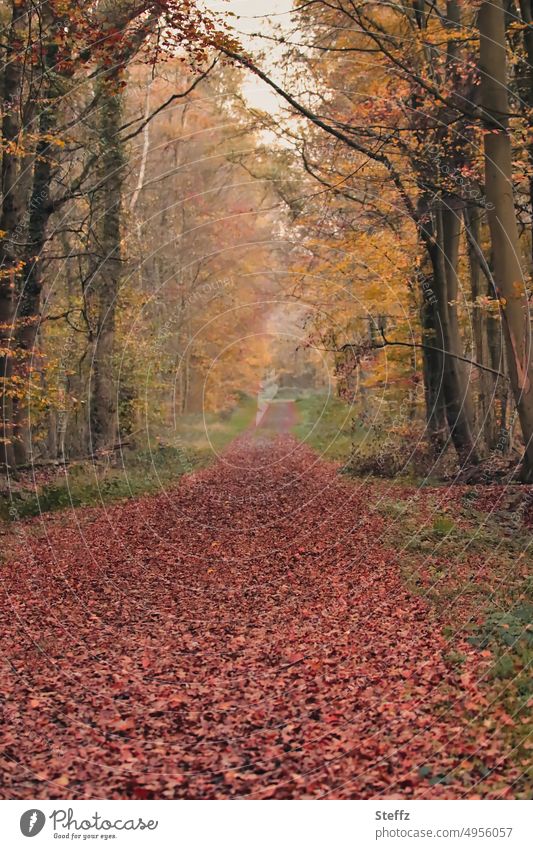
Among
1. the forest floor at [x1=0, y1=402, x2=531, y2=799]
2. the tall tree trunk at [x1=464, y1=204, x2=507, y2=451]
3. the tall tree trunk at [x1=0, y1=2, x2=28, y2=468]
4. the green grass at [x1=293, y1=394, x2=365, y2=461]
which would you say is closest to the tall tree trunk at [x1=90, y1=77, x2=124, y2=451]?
the tall tree trunk at [x1=0, y1=2, x2=28, y2=468]

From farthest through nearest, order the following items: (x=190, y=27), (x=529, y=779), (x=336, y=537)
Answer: (x=336, y=537)
(x=190, y=27)
(x=529, y=779)

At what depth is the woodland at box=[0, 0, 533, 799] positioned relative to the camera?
21.0 ft

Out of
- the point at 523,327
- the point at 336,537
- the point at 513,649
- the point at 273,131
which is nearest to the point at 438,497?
the point at 336,537

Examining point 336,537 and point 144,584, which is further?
Result: point 336,537

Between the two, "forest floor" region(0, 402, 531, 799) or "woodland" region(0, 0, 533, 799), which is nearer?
"forest floor" region(0, 402, 531, 799)

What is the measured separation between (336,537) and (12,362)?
6661 mm

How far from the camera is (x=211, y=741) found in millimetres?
6316

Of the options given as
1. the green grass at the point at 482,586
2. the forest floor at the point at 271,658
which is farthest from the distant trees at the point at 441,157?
the forest floor at the point at 271,658

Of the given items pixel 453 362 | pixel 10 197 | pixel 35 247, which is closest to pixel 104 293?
pixel 35 247

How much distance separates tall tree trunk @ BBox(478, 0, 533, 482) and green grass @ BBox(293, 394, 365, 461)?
954 centimetres

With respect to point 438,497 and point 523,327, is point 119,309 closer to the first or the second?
point 438,497

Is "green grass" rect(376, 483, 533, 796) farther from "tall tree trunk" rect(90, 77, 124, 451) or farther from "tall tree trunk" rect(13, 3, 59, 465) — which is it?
"tall tree trunk" rect(90, 77, 124, 451)

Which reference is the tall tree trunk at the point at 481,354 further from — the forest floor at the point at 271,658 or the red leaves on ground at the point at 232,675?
the red leaves on ground at the point at 232,675

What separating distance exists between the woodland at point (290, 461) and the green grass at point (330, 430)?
619 mm
